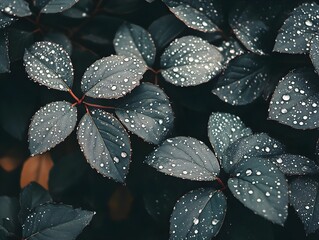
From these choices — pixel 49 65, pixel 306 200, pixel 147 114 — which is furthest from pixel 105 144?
pixel 306 200

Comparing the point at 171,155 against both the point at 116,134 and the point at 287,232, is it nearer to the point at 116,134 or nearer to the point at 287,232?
the point at 116,134

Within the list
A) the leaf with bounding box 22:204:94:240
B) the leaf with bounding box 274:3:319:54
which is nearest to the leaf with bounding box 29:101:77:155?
the leaf with bounding box 22:204:94:240

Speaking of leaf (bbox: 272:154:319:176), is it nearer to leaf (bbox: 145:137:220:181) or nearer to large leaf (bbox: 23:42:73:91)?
leaf (bbox: 145:137:220:181)

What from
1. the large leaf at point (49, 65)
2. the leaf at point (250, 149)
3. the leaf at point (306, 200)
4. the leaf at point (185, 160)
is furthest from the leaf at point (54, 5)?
the leaf at point (306, 200)

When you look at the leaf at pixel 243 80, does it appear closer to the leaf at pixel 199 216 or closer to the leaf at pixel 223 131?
the leaf at pixel 223 131

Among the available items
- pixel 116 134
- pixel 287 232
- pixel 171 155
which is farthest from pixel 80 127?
pixel 287 232

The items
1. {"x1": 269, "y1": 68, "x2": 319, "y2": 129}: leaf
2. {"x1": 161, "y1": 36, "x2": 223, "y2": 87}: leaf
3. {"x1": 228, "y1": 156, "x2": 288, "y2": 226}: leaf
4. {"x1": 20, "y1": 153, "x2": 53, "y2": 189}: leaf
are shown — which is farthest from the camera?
{"x1": 20, "y1": 153, "x2": 53, "y2": 189}: leaf

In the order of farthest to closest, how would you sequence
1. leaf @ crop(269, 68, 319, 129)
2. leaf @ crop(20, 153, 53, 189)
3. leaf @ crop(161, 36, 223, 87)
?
leaf @ crop(20, 153, 53, 189) < leaf @ crop(161, 36, 223, 87) < leaf @ crop(269, 68, 319, 129)
